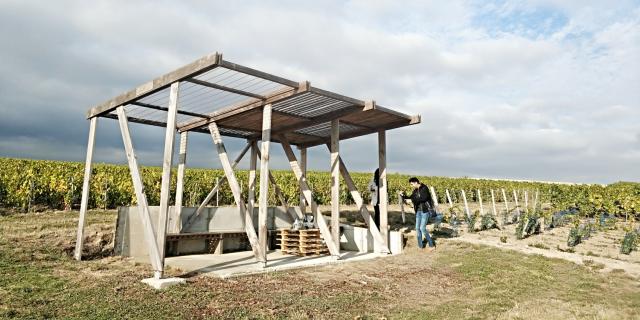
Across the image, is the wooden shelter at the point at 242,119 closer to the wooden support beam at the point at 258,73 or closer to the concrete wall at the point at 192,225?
the wooden support beam at the point at 258,73

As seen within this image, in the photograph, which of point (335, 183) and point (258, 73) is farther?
point (335, 183)

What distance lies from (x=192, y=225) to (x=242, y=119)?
300 cm

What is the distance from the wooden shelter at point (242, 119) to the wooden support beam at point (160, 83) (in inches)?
0.6

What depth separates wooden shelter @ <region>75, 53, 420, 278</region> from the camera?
254 inches

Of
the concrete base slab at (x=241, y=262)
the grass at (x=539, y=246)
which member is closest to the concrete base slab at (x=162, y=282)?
the concrete base slab at (x=241, y=262)

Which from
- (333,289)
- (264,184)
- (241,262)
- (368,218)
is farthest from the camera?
(368,218)

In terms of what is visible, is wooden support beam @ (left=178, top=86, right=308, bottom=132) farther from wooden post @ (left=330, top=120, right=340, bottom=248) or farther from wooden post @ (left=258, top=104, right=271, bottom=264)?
wooden post @ (left=330, top=120, right=340, bottom=248)

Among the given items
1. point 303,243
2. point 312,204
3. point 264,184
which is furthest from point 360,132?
point 264,184

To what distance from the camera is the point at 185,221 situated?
991cm

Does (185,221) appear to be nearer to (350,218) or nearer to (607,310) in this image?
(350,218)

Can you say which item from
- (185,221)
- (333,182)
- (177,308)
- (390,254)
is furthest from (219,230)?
(177,308)

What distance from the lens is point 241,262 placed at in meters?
8.39

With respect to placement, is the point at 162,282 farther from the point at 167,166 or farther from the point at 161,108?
the point at 161,108

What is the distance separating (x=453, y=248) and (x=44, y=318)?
8.11 metres
